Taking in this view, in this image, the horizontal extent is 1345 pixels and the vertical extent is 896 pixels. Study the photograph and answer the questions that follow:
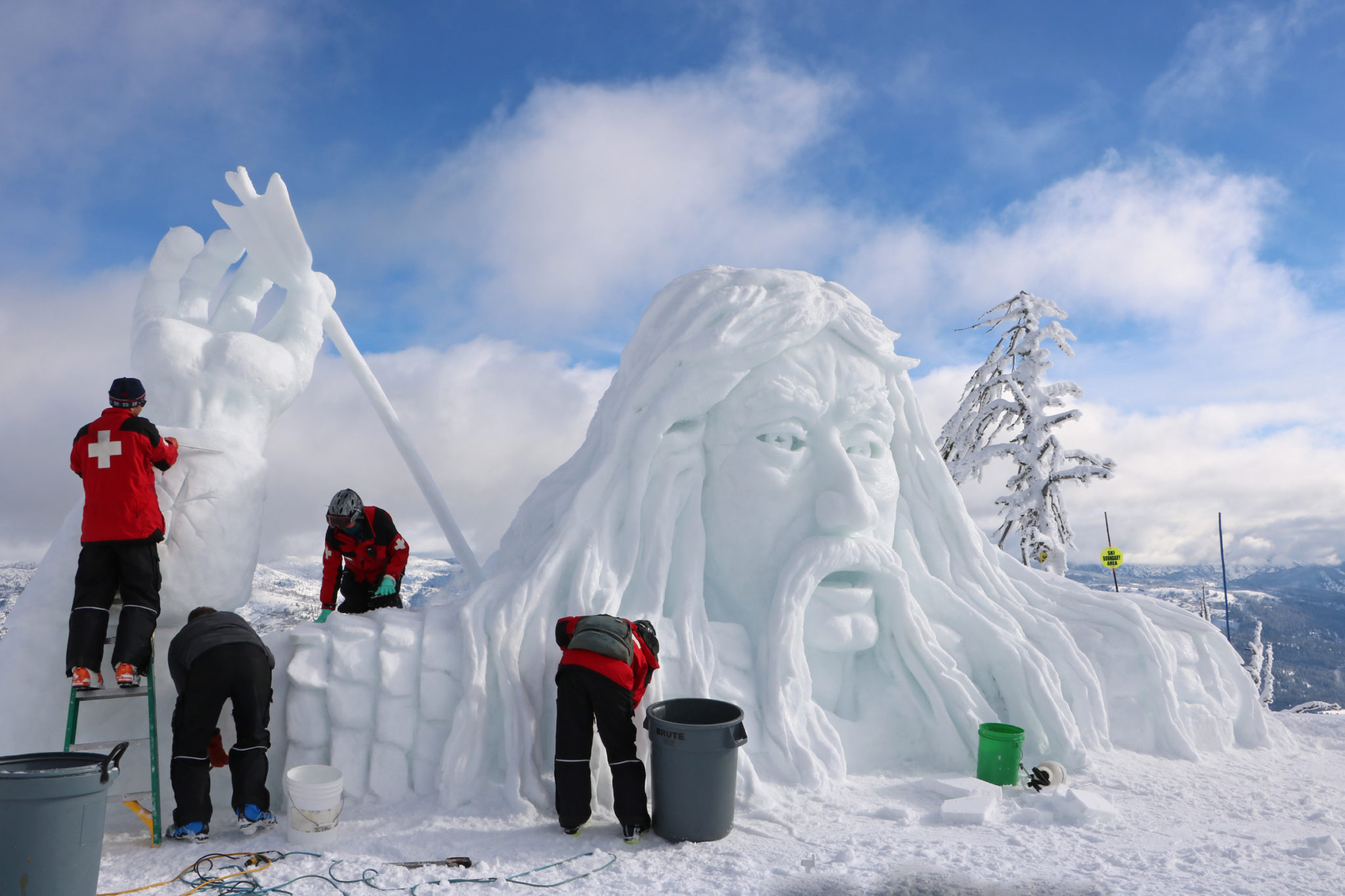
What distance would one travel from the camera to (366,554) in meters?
5.27

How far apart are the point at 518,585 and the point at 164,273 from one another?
328 cm

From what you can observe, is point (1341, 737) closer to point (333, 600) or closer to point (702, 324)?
point (702, 324)

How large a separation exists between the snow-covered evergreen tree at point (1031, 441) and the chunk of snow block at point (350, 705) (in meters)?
10.6

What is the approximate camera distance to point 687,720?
13.1 feet

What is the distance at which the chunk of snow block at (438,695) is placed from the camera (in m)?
4.04

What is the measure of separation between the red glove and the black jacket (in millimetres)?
366

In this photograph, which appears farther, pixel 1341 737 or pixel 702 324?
pixel 1341 737

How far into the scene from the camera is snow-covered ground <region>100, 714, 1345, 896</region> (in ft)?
10.1

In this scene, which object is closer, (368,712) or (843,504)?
(368,712)

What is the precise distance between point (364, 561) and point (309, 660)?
4.37ft

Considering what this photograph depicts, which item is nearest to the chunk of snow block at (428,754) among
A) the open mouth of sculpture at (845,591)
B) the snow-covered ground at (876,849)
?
the snow-covered ground at (876,849)

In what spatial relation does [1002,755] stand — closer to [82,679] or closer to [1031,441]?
[82,679]

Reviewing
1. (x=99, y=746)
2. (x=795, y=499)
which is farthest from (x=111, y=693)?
(x=795, y=499)

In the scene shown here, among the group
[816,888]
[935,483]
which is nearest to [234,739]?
[816,888]
